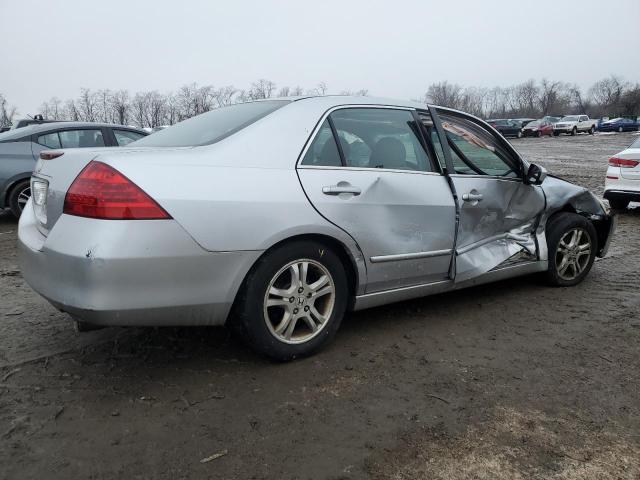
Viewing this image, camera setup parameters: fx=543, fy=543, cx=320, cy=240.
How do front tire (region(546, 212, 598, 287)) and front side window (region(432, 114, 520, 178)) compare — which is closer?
front side window (region(432, 114, 520, 178))

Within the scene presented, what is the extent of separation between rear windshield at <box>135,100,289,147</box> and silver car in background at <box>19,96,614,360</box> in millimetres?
20

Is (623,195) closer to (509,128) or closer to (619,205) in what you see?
(619,205)

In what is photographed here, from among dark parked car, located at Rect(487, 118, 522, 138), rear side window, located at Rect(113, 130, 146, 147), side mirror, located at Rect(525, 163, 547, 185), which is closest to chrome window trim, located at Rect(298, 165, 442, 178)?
side mirror, located at Rect(525, 163, 547, 185)

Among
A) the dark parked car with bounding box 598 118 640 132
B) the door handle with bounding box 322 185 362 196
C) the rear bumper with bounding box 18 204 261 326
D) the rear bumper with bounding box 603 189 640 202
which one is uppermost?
the door handle with bounding box 322 185 362 196

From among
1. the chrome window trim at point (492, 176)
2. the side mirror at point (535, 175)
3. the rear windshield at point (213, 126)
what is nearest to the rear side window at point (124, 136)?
the rear windshield at point (213, 126)

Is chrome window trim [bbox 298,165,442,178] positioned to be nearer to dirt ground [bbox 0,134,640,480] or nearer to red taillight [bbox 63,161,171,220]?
red taillight [bbox 63,161,171,220]

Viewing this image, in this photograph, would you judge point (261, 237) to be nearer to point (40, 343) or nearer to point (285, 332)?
point (285, 332)

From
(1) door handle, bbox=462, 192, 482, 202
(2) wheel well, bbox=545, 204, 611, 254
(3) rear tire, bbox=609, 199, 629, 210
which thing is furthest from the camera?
(3) rear tire, bbox=609, 199, 629, 210

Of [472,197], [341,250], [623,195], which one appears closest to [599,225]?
[472,197]

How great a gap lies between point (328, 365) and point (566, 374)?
131 centimetres

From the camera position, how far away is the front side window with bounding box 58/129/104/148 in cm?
801

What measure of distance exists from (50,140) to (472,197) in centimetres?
654

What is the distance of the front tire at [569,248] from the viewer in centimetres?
446

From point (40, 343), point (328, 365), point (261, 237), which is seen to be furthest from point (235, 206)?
point (40, 343)
